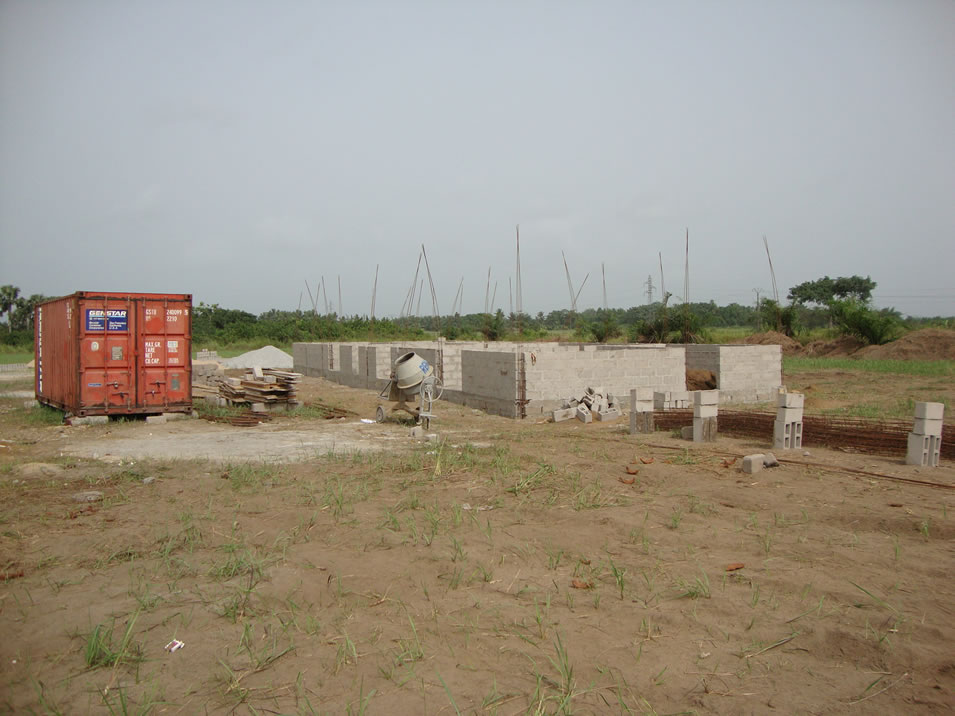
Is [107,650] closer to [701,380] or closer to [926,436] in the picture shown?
[926,436]

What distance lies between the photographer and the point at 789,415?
29.8 feet

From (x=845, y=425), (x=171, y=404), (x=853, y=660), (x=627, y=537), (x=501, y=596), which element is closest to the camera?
(x=853, y=660)

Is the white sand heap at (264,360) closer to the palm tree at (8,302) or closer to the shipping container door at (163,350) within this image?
the shipping container door at (163,350)

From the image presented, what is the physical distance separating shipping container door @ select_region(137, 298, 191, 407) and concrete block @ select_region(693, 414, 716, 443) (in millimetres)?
9174

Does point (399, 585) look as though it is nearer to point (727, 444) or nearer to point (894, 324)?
point (727, 444)

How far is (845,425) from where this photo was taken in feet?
30.7

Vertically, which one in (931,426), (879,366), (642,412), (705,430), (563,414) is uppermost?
(879,366)

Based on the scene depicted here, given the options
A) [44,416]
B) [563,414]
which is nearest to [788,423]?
[563,414]

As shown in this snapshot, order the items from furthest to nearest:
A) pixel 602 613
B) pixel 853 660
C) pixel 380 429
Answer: pixel 380 429
pixel 602 613
pixel 853 660

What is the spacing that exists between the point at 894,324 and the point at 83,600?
32606mm

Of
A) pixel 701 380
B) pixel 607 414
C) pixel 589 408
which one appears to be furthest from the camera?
pixel 701 380

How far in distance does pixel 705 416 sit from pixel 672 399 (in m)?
2.44

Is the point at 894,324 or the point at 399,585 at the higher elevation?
the point at 894,324

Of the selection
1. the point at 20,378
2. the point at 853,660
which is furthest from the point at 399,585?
the point at 20,378
